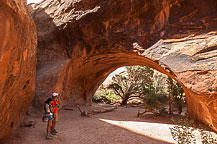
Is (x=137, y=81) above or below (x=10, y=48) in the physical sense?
above

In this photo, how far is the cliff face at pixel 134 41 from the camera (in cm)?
488

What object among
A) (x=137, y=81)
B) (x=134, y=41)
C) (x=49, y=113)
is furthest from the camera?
(x=137, y=81)

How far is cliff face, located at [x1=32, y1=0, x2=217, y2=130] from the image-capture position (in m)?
4.88

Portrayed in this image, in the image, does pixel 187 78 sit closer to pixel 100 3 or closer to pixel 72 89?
pixel 100 3

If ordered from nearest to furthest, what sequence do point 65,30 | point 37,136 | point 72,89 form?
1. point 37,136
2. point 65,30
3. point 72,89

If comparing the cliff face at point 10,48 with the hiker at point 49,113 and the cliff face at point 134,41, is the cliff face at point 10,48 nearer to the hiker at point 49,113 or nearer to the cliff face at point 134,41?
the hiker at point 49,113

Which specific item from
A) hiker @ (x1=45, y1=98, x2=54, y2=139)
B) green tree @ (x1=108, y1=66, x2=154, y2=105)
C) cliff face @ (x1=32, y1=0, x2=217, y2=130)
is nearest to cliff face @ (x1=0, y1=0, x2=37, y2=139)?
hiker @ (x1=45, y1=98, x2=54, y2=139)

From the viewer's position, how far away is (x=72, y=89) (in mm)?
10141

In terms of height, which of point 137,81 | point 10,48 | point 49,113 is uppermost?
point 137,81

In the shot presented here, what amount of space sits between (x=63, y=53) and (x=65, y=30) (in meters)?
1.38

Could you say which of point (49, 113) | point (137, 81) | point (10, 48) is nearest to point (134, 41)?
point (49, 113)

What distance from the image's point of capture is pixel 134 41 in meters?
6.91

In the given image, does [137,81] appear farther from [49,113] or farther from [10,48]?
[10,48]

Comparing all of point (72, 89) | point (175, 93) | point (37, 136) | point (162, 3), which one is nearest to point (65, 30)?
point (72, 89)
